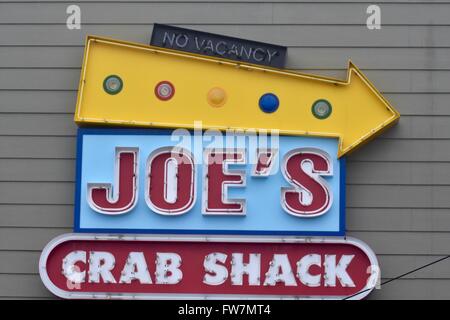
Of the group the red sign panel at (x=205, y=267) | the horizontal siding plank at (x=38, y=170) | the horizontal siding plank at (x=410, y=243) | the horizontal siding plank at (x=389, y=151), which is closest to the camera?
the red sign panel at (x=205, y=267)

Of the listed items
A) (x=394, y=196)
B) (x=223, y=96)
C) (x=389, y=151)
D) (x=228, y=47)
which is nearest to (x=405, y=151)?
(x=389, y=151)

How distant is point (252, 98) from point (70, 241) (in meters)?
2.10

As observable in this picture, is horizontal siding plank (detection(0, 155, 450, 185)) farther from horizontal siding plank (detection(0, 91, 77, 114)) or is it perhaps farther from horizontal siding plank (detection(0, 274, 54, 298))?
horizontal siding plank (detection(0, 274, 54, 298))

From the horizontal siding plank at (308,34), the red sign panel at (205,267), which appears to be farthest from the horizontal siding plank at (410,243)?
the horizontal siding plank at (308,34)

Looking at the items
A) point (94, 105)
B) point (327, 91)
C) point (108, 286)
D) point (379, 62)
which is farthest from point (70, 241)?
point (379, 62)

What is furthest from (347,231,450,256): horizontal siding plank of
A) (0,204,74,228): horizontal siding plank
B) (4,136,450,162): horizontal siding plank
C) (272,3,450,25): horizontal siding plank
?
(0,204,74,228): horizontal siding plank

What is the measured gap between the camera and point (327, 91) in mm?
9148

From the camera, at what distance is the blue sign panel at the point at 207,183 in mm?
9031

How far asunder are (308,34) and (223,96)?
3.30 feet

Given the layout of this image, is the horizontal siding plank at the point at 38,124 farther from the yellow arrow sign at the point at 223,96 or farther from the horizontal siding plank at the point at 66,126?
the yellow arrow sign at the point at 223,96

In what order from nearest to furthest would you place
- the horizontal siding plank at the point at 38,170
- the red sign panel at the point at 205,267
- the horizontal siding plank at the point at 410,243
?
the red sign panel at the point at 205,267 < the horizontal siding plank at the point at 410,243 < the horizontal siding plank at the point at 38,170

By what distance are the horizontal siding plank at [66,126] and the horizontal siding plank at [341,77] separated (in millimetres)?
265

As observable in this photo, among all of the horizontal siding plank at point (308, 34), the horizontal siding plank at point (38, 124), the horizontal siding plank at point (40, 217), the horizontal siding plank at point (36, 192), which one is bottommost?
the horizontal siding plank at point (40, 217)

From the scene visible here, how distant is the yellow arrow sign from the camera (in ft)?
29.9
